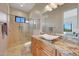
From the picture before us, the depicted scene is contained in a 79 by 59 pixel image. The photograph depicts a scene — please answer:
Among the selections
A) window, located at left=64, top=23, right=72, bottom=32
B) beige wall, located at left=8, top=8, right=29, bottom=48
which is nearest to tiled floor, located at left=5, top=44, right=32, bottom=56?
beige wall, located at left=8, top=8, right=29, bottom=48

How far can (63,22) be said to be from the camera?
1.46m

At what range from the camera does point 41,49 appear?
153cm

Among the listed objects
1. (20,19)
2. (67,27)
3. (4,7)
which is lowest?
(67,27)

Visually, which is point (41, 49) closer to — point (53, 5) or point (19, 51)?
point (19, 51)

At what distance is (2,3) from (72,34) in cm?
102

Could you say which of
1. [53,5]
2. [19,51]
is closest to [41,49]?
[19,51]

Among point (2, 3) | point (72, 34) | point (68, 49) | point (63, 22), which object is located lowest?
point (68, 49)

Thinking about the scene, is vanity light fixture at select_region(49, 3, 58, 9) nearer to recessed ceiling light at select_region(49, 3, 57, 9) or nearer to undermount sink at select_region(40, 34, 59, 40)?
recessed ceiling light at select_region(49, 3, 57, 9)

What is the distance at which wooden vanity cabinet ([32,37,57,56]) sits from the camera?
1.42 meters

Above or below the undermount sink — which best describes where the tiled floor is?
below

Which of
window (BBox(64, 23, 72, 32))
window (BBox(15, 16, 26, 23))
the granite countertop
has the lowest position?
the granite countertop

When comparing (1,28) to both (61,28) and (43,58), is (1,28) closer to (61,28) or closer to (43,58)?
(43,58)

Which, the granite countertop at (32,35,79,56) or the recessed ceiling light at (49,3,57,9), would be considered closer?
the granite countertop at (32,35,79,56)

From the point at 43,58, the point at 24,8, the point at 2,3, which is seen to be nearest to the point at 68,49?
the point at 43,58
